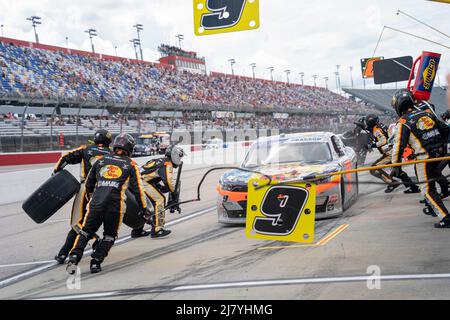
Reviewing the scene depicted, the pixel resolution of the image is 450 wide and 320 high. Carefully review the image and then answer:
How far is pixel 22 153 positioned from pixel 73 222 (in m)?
22.1

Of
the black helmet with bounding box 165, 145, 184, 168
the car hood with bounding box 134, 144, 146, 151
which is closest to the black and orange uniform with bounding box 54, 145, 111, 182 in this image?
the black helmet with bounding box 165, 145, 184, 168

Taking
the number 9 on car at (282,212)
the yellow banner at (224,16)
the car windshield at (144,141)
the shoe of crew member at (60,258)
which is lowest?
the car windshield at (144,141)

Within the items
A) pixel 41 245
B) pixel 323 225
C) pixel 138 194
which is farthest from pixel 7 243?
pixel 323 225

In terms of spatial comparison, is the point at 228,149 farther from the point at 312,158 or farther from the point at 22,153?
the point at 312,158

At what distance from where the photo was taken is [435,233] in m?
6.43

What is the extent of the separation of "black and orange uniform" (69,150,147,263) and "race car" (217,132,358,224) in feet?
6.76

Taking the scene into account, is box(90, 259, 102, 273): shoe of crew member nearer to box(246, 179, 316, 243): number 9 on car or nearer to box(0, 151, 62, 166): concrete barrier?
box(246, 179, 316, 243): number 9 on car

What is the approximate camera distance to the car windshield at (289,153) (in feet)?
28.9

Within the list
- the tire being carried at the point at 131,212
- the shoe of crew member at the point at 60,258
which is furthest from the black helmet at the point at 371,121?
the shoe of crew member at the point at 60,258

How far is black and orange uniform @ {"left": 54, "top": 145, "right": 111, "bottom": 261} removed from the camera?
262 inches

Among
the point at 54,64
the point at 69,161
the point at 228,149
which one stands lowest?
the point at 228,149

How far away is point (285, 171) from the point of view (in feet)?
26.2

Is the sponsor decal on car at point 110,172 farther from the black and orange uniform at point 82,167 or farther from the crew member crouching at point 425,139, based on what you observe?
the crew member crouching at point 425,139

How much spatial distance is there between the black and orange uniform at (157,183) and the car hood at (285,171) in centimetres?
85
